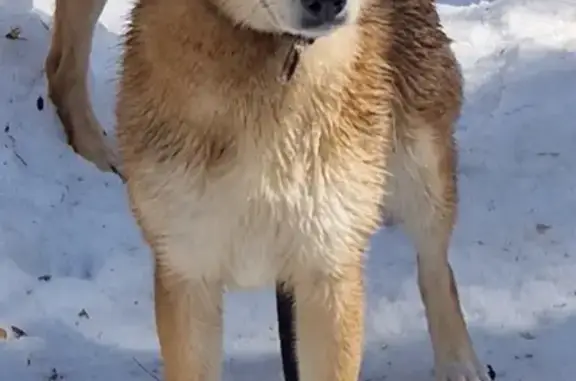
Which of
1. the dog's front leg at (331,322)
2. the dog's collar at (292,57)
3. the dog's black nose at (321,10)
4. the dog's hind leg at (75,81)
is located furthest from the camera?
the dog's hind leg at (75,81)

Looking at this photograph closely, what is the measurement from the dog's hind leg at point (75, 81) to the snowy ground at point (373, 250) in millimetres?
87

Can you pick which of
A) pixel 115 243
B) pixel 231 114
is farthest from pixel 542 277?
pixel 231 114

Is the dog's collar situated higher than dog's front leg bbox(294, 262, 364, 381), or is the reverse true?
the dog's collar

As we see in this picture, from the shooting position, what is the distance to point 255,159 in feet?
10.9

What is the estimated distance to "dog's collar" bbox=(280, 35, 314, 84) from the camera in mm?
3229

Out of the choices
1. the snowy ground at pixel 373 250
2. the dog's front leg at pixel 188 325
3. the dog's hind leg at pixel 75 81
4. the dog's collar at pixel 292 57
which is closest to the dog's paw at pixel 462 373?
the snowy ground at pixel 373 250

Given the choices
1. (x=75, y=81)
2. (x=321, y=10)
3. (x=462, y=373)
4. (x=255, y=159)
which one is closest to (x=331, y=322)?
(x=255, y=159)

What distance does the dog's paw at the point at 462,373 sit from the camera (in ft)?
14.6

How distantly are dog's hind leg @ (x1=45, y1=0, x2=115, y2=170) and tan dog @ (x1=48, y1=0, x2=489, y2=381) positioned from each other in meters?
2.42

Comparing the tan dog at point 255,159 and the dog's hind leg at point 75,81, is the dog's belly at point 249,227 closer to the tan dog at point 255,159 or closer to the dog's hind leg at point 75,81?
the tan dog at point 255,159

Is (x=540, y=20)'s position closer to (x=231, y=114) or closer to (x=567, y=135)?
(x=567, y=135)

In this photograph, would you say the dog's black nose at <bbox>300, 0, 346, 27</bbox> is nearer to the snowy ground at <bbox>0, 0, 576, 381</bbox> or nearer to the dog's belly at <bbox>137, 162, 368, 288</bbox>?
the dog's belly at <bbox>137, 162, 368, 288</bbox>

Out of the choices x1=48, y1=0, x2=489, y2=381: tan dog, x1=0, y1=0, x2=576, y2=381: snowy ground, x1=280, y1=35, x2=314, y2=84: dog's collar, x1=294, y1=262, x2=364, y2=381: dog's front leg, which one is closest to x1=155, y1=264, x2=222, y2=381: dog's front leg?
x1=48, y1=0, x2=489, y2=381: tan dog

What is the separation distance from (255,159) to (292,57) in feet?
0.95
